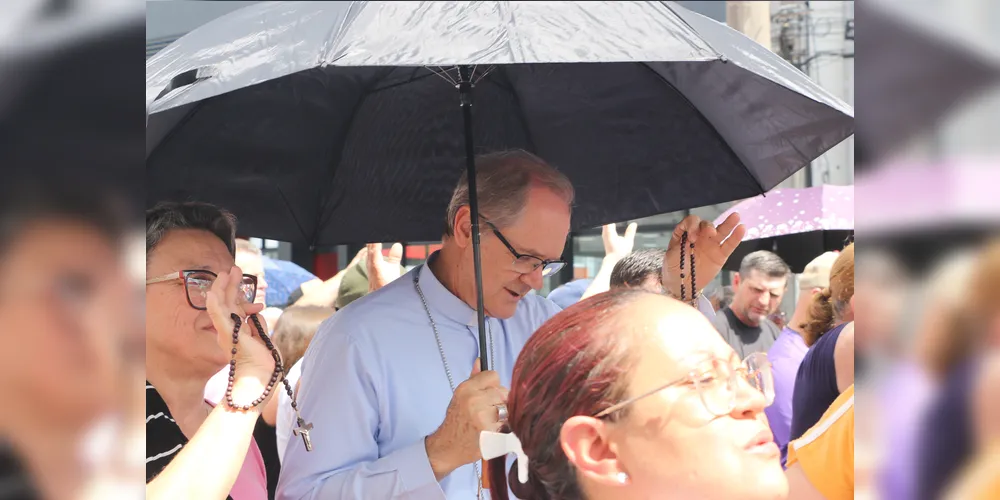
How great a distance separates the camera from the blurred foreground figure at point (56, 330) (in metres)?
0.78

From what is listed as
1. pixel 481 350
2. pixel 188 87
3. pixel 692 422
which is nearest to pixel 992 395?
pixel 692 422

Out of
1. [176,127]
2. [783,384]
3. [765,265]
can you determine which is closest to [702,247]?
[176,127]

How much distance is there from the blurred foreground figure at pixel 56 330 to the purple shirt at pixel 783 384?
3.84m

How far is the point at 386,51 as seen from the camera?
149cm

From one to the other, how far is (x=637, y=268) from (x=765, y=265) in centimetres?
242

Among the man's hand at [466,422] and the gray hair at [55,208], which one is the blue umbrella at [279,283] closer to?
the man's hand at [466,422]

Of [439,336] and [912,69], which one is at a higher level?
[912,69]

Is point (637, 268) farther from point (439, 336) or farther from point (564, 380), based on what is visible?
point (564, 380)

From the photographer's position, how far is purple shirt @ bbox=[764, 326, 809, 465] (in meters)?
4.35

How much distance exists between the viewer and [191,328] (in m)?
2.12

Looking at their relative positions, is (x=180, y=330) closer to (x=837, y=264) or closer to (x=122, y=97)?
(x=122, y=97)

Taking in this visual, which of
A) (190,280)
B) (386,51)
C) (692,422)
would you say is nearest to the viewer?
(692,422)

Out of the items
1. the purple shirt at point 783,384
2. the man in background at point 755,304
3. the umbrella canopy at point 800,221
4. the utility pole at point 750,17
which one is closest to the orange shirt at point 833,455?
the purple shirt at point 783,384

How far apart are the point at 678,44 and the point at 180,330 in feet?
4.36
